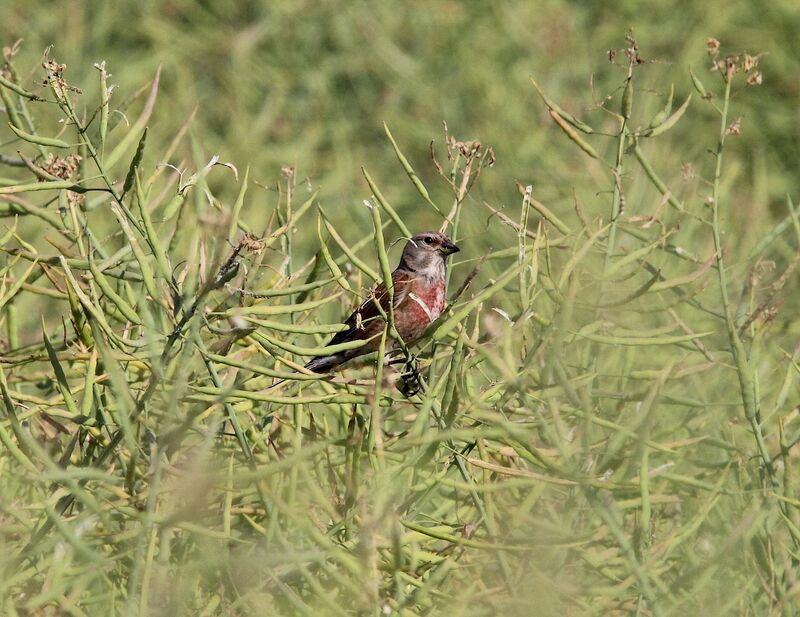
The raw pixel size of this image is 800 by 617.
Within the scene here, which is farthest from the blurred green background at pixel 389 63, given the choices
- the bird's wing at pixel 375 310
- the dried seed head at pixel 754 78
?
the dried seed head at pixel 754 78

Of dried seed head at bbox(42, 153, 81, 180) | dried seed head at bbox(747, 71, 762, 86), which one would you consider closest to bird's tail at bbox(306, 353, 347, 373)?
dried seed head at bbox(42, 153, 81, 180)

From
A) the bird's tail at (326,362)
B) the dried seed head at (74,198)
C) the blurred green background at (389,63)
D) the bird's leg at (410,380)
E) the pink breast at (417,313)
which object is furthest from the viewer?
the blurred green background at (389,63)

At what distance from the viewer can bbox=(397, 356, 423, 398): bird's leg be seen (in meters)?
3.20

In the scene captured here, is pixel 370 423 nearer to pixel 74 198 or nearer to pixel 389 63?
pixel 74 198

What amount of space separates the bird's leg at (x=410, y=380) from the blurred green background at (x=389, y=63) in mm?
5426

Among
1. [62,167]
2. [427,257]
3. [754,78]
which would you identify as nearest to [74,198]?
[62,167]

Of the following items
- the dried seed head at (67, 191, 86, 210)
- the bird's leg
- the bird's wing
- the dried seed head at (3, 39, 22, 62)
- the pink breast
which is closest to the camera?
the bird's leg

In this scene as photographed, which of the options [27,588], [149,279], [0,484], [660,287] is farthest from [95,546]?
[660,287]

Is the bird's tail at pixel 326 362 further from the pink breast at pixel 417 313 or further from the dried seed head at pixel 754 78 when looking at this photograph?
the dried seed head at pixel 754 78

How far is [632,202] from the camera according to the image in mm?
6027

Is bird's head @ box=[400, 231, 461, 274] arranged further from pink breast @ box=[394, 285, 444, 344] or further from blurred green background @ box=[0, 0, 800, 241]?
blurred green background @ box=[0, 0, 800, 241]

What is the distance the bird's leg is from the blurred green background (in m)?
5.43

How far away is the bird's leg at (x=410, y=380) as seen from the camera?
10.5ft

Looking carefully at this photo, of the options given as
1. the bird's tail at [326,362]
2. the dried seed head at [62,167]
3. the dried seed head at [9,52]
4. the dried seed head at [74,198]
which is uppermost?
the dried seed head at [9,52]
